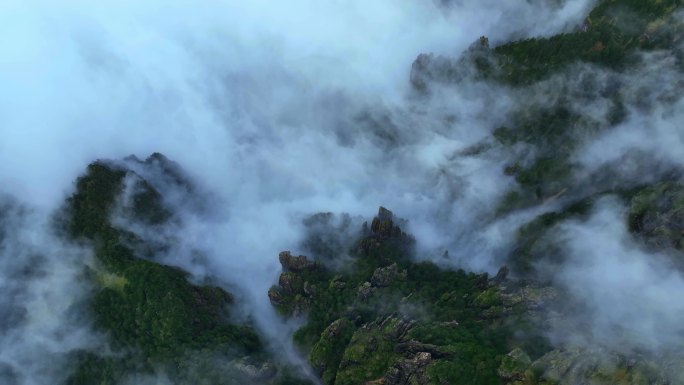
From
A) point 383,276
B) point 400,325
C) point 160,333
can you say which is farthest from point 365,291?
point 160,333

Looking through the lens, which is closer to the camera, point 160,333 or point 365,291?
point 160,333

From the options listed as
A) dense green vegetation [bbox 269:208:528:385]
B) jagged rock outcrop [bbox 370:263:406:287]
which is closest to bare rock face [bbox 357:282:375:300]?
dense green vegetation [bbox 269:208:528:385]

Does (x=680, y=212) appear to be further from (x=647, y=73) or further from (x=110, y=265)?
(x=110, y=265)

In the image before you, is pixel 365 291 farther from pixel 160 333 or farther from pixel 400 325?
pixel 160 333

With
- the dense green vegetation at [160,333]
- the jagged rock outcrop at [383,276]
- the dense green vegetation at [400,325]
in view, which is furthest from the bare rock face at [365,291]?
Answer: the dense green vegetation at [160,333]

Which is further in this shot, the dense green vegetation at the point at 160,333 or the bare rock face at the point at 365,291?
the bare rock face at the point at 365,291

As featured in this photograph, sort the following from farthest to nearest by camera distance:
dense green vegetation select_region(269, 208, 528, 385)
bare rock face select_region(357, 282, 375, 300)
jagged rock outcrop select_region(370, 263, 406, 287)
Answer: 1. jagged rock outcrop select_region(370, 263, 406, 287)
2. bare rock face select_region(357, 282, 375, 300)
3. dense green vegetation select_region(269, 208, 528, 385)

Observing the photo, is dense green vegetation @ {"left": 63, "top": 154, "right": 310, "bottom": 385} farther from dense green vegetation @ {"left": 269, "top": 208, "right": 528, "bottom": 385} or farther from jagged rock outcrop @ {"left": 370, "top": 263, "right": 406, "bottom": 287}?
jagged rock outcrop @ {"left": 370, "top": 263, "right": 406, "bottom": 287}

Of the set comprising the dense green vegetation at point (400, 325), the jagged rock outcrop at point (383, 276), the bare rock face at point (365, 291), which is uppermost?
the jagged rock outcrop at point (383, 276)

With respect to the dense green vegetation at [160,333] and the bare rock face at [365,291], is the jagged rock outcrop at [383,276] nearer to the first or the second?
the bare rock face at [365,291]

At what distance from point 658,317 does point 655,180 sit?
5020cm

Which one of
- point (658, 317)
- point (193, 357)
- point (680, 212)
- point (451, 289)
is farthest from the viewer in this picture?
point (451, 289)

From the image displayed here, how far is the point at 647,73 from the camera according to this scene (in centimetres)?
19875

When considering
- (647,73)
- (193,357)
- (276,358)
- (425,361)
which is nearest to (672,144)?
(647,73)
